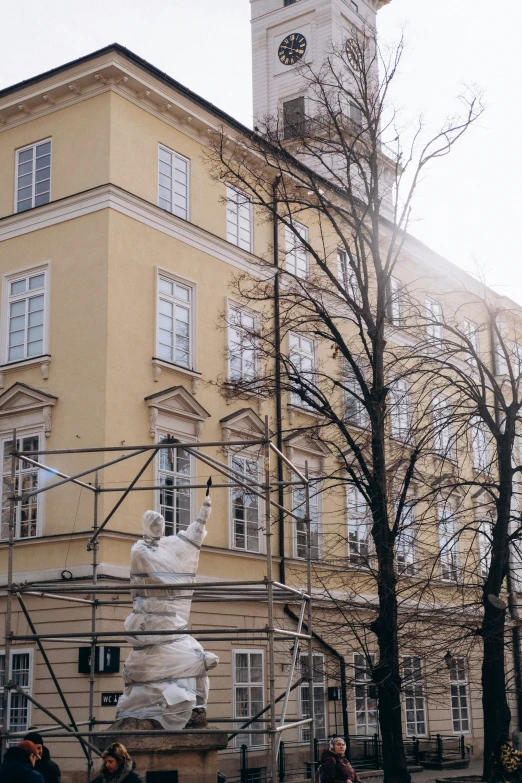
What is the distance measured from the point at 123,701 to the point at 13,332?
43.2ft

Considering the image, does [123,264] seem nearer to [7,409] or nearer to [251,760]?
[7,409]

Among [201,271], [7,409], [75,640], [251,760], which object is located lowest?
[251,760]

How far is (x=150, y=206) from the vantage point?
79.7 ft

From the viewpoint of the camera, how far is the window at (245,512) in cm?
2525

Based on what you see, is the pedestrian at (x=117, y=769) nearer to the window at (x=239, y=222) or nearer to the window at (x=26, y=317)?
the window at (x=26, y=317)

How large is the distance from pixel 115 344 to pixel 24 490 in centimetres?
376

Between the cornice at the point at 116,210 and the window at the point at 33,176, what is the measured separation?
0.38 meters

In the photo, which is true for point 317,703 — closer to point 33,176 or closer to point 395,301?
point 395,301

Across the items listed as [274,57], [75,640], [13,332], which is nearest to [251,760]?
[75,640]

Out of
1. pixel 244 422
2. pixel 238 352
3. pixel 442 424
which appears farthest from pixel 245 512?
pixel 442 424

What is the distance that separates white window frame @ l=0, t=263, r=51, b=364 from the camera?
23.5 meters

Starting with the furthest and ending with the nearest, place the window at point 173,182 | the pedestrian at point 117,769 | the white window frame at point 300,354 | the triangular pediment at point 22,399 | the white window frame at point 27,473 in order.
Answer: the white window frame at point 300,354 → the window at point 173,182 → the triangular pediment at point 22,399 → the white window frame at point 27,473 → the pedestrian at point 117,769

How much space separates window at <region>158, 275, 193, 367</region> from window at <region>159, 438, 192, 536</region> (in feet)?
7.08

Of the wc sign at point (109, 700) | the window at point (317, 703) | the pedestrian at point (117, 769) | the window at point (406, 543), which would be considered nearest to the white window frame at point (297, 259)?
the window at point (406, 543)
